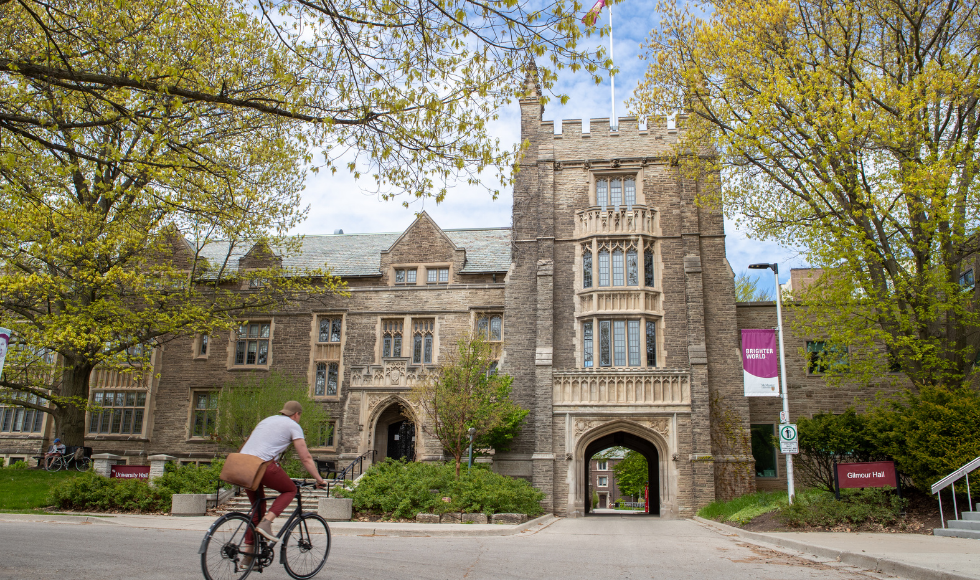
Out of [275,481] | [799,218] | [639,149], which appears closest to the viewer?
[275,481]

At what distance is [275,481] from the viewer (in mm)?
6316

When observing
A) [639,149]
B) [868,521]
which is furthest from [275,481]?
[639,149]

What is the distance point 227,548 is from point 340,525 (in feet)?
27.1

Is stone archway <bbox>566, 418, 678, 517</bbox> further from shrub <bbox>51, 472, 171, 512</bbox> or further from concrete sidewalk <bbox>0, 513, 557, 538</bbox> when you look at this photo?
shrub <bbox>51, 472, 171, 512</bbox>

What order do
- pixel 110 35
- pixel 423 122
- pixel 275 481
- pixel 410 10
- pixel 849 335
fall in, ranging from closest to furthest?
pixel 275 481 < pixel 410 10 < pixel 423 122 < pixel 110 35 < pixel 849 335

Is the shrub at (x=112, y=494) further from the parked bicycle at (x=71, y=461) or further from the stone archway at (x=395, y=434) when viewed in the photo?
the stone archway at (x=395, y=434)

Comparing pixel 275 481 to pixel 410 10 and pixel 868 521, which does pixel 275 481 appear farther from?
pixel 868 521

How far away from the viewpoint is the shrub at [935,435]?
1326 cm

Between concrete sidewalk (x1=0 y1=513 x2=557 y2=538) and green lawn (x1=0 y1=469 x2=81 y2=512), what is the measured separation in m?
2.25

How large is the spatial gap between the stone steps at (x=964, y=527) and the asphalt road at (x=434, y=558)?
3564 millimetres

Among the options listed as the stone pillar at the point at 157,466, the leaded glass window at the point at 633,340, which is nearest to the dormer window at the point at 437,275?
the leaded glass window at the point at 633,340

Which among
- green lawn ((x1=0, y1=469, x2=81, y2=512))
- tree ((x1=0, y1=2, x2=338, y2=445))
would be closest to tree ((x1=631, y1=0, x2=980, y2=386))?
tree ((x1=0, y1=2, x2=338, y2=445))

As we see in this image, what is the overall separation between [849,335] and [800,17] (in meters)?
8.07

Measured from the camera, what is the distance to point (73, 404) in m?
21.5
